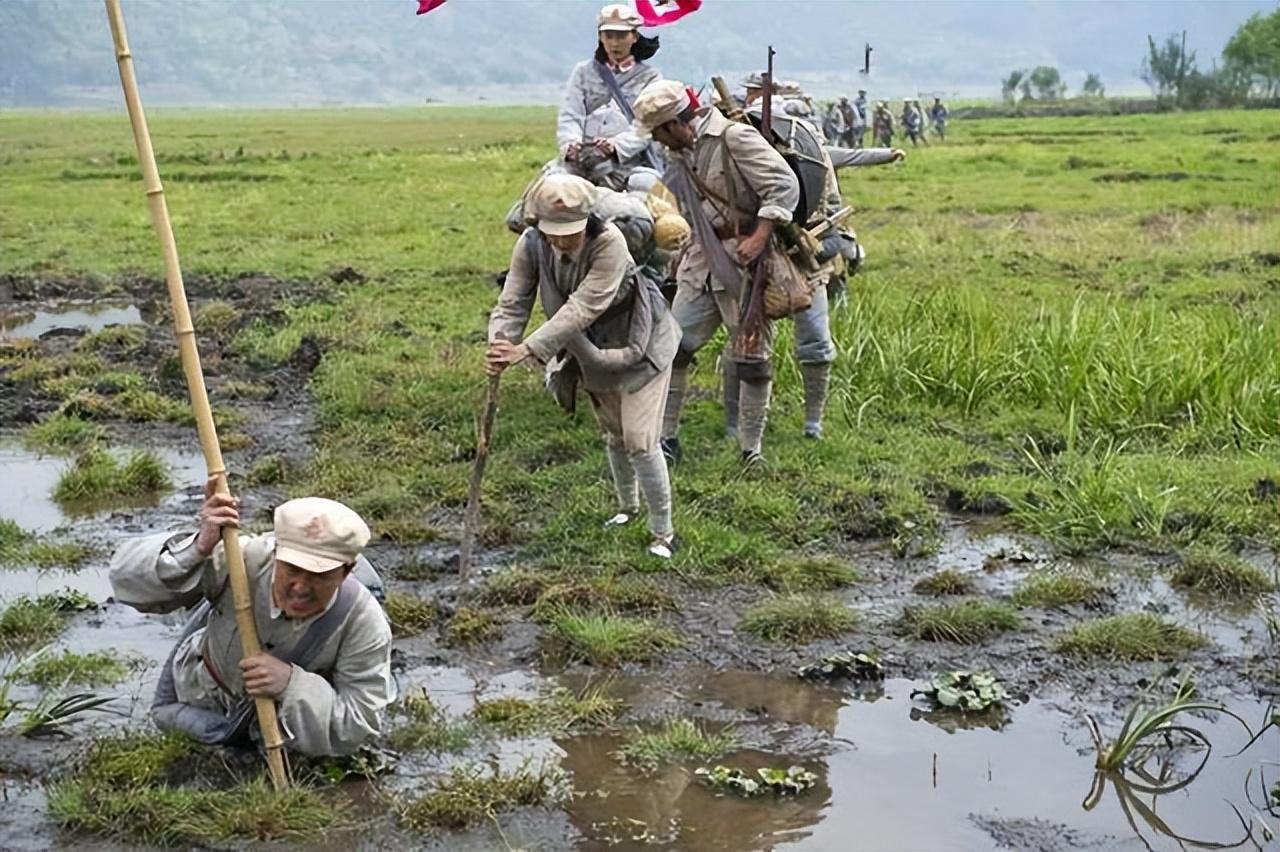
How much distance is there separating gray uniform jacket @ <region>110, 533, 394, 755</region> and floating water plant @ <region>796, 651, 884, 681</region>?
174 cm

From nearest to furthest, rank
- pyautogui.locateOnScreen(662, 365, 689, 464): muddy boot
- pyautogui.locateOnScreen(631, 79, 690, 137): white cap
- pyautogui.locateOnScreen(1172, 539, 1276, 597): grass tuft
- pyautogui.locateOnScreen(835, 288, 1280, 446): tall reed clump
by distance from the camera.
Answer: pyautogui.locateOnScreen(1172, 539, 1276, 597): grass tuft
pyautogui.locateOnScreen(631, 79, 690, 137): white cap
pyautogui.locateOnScreen(662, 365, 689, 464): muddy boot
pyautogui.locateOnScreen(835, 288, 1280, 446): tall reed clump

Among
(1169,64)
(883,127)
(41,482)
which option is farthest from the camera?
(1169,64)

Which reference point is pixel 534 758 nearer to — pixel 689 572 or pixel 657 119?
pixel 689 572

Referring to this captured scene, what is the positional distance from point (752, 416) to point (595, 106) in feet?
6.25

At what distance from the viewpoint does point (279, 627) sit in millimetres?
5203

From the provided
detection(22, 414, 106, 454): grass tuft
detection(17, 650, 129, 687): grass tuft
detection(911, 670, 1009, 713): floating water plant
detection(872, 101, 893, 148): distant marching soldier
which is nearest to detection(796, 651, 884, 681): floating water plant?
detection(911, 670, 1009, 713): floating water plant

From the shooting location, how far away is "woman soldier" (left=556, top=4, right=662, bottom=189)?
29.0ft

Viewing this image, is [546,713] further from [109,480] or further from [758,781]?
[109,480]

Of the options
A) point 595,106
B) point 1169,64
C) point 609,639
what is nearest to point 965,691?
point 609,639

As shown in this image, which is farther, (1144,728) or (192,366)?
(1144,728)

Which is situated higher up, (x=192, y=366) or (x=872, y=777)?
(x=192, y=366)

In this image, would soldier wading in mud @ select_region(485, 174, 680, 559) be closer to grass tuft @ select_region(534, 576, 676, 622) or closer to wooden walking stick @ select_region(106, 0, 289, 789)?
grass tuft @ select_region(534, 576, 676, 622)

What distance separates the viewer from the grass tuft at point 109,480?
9016 millimetres

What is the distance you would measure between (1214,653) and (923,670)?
3.80 ft
